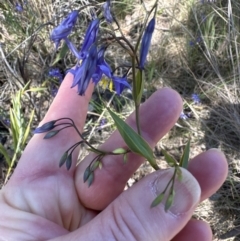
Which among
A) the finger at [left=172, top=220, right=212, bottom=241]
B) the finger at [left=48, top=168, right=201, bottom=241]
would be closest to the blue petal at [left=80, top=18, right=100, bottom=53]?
the finger at [left=48, top=168, right=201, bottom=241]

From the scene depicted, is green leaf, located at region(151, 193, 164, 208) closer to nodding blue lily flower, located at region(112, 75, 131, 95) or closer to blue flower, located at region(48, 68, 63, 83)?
nodding blue lily flower, located at region(112, 75, 131, 95)

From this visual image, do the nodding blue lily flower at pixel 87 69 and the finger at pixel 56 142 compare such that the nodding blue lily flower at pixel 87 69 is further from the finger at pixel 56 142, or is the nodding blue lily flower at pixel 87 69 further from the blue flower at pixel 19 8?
the blue flower at pixel 19 8

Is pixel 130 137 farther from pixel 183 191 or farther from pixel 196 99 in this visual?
pixel 196 99

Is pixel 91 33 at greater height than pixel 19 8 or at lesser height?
greater

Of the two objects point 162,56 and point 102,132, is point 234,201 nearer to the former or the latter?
point 102,132

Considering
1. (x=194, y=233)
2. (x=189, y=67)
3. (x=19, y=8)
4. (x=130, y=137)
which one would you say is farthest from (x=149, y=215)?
(x=19, y=8)
